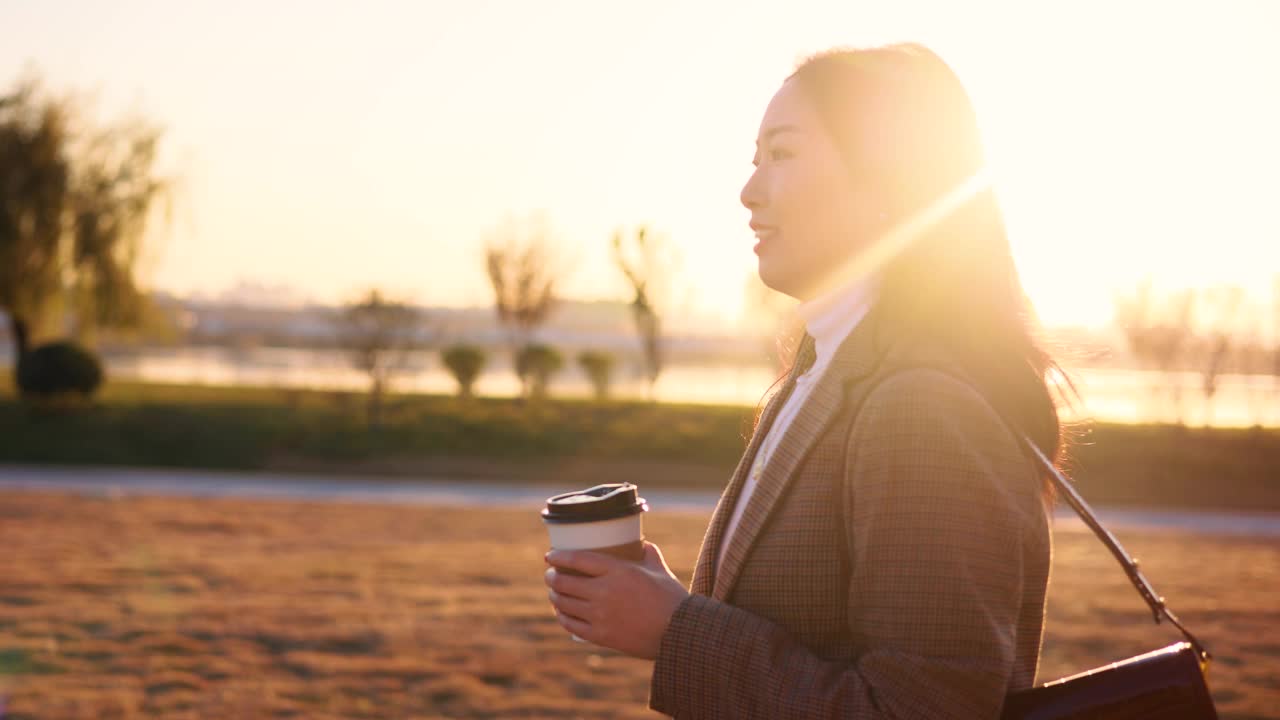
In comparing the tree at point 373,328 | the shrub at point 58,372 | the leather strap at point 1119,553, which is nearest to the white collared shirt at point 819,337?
the leather strap at point 1119,553

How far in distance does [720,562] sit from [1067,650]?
5.32 meters

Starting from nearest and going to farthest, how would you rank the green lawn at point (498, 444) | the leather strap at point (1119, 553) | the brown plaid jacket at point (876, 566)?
1. the brown plaid jacket at point (876, 566)
2. the leather strap at point (1119, 553)
3. the green lawn at point (498, 444)

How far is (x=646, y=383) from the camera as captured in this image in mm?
30203

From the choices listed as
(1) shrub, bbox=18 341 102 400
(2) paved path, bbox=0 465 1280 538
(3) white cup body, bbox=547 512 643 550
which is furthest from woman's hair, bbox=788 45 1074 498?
(1) shrub, bbox=18 341 102 400

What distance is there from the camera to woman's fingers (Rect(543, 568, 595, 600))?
1.63 meters

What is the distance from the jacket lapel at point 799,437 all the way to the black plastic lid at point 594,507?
0.48ft

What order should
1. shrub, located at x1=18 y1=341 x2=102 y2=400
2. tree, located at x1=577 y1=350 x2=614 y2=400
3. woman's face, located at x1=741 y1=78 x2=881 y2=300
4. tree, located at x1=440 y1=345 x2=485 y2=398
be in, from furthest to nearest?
tree, located at x1=577 y1=350 x2=614 y2=400
tree, located at x1=440 y1=345 x2=485 y2=398
shrub, located at x1=18 y1=341 x2=102 y2=400
woman's face, located at x1=741 y1=78 x2=881 y2=300

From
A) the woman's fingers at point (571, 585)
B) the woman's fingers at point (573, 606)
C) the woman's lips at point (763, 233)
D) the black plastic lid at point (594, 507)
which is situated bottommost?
the woman's fingers at point (573, 606)

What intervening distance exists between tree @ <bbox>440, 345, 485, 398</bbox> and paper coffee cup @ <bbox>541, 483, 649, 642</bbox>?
69.9 feet

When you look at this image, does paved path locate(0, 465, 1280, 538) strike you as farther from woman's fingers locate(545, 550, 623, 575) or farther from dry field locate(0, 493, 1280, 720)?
woman's fingers locate(545, 550, 623, 575)

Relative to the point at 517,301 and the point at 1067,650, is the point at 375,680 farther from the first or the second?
the point at 517,301

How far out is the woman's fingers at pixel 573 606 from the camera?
163 centimetres

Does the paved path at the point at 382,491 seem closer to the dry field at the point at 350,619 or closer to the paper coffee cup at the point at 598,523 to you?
the dry field at the point at 350,619

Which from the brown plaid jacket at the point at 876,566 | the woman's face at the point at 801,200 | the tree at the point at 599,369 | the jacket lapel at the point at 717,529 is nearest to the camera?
the brown plaid jacket at the point at 876,566
